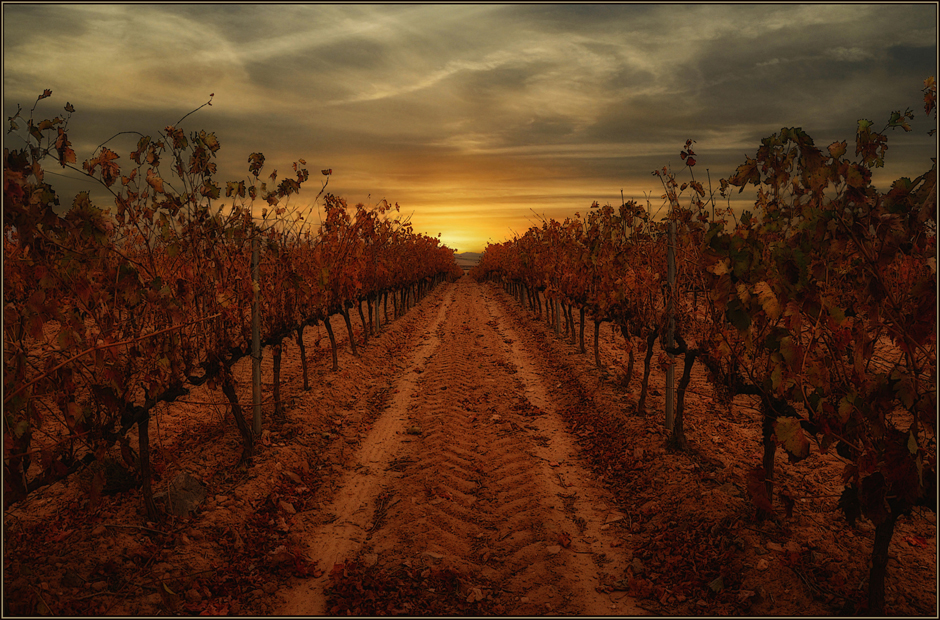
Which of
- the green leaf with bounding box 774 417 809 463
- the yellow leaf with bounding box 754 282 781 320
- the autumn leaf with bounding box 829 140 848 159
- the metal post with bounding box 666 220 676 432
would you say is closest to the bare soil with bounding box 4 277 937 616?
the metal post with bounding box 666 220 676 432

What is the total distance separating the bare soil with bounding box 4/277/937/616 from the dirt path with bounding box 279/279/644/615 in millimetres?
24

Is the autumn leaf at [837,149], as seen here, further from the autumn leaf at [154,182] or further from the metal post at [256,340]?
the metal post at [256,340]

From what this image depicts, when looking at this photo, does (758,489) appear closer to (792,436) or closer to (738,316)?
(792,436)

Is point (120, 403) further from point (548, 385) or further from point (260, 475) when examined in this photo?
point (548, 385)

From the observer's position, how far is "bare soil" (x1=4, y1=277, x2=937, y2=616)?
161 inches

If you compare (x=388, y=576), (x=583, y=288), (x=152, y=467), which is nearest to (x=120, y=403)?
(x=152, y=467)

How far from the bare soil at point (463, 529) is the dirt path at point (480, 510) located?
24mm

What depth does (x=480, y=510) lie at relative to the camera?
18.5 ft

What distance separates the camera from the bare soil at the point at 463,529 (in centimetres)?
410

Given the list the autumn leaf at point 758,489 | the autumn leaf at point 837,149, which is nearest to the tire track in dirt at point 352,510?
the autumn leaf at point 758,489

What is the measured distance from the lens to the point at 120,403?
4.55m

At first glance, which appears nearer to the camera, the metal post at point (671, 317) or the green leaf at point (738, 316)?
the green leaf at point (738, 316)

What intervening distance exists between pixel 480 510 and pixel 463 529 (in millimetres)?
455

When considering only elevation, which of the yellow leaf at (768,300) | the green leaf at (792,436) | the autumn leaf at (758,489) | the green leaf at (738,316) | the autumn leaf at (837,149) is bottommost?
the autumn leaf at (758,489)
